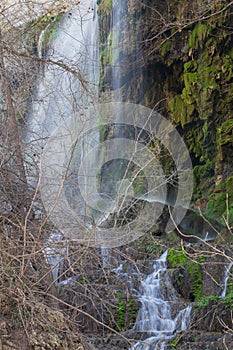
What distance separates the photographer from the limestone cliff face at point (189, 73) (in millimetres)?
9781

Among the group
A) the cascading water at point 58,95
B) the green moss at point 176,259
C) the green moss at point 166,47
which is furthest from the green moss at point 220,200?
the cascading water at point 58,95

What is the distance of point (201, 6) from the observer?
30.9 feet

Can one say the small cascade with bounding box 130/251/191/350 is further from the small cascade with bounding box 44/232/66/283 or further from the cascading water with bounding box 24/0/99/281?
the small cascade with bounding box 44/232/66/283

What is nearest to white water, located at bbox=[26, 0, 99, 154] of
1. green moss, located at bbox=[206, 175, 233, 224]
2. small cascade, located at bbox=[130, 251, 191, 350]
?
small cascade, located at bbox=[130, 251, 191, 350]

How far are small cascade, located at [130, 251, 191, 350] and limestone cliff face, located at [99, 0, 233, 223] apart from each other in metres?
1.98

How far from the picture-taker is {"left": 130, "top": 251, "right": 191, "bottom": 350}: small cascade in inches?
275

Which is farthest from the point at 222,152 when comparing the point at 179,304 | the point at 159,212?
the point at 179,304

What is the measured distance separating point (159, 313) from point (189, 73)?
5.09m

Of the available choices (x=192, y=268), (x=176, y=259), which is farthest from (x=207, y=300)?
(x=176, y=259)

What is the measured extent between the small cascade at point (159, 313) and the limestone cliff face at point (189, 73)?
6.49ft

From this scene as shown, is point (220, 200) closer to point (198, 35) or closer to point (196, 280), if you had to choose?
point (196, 280)

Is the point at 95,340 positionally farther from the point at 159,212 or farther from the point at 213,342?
the point at 159,212

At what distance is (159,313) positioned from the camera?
Answer: 731cm

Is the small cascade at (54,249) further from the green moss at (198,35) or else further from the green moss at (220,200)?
the green moss at (198,35)
